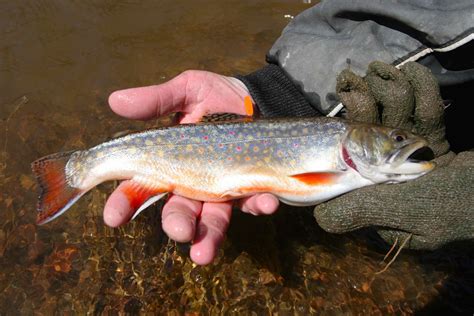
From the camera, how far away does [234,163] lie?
318cm

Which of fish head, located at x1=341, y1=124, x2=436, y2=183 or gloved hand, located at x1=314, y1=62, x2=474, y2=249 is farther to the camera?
fish head, located at x1=341, y1=124, x2=436, y2=183

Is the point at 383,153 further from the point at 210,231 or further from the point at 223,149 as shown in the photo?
the point at 210,231

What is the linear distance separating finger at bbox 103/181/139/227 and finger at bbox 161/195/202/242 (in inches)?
11.3

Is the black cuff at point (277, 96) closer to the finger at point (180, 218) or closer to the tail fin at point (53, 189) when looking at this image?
the finger at point (180, 218)

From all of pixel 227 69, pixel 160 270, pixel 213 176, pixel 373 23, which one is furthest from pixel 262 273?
pixel 227 69

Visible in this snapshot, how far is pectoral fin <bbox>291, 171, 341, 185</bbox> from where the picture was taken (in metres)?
3.07

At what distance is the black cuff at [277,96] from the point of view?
154 inches

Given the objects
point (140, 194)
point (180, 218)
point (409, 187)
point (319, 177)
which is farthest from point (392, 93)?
point (140, 194)

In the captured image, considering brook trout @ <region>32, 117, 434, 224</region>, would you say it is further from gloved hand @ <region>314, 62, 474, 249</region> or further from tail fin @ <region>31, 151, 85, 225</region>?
gloved hand @ <region>314, 62, 474, 249</region>

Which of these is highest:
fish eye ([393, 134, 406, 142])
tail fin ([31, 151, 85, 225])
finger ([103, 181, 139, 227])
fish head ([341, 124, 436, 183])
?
fish eye ([393, 134, 406, 142])

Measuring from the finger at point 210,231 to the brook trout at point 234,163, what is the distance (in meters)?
0.10

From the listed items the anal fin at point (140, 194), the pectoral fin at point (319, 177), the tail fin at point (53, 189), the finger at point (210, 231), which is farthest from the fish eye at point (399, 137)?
the tail fin at point (53, 189)

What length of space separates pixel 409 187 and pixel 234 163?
128 cm

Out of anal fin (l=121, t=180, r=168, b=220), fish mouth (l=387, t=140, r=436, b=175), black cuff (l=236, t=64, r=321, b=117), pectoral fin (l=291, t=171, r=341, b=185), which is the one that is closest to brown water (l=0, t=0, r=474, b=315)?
anal fin (l=121, t=180, r=168, b=220)
